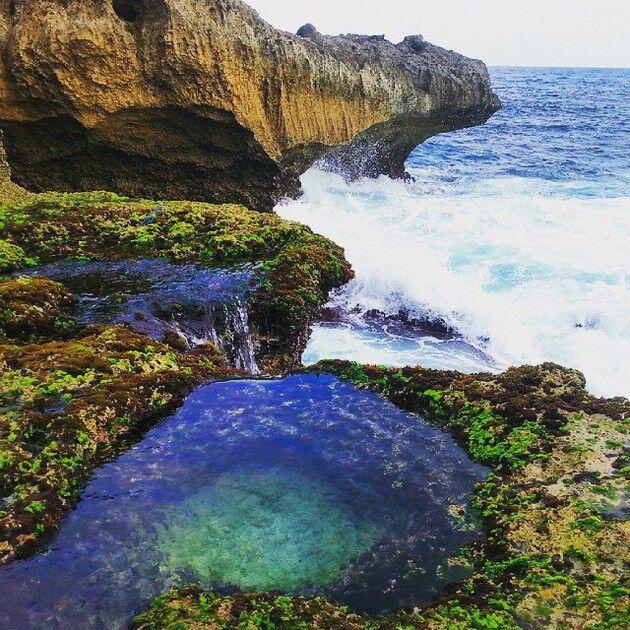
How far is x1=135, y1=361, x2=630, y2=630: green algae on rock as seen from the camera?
17.6 feet

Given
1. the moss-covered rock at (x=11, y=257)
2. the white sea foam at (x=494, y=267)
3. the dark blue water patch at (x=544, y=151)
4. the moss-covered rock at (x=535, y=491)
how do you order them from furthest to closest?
the dark blue water patch at (x=544, y=151) → the white sea foam at (x=494, y=267) → the moss-covered rock at (x=11, y=257) → the moss-covered rock at (x=535, y=491)

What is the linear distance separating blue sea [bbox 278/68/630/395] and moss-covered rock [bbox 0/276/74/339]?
6379mm

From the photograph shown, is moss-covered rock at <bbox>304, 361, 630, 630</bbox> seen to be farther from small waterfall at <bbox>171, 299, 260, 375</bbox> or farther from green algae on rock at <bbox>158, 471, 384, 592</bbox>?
small waterfall at <bbox>171, 299, 260, 375</bbox>

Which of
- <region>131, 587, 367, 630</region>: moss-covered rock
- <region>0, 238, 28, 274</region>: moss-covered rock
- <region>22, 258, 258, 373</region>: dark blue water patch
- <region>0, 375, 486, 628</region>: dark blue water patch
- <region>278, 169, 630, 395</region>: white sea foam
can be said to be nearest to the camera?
<region>131, 587, 367, 630</region>: moss-covered rock

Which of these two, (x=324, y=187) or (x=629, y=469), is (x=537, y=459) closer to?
(x=629, y=469)

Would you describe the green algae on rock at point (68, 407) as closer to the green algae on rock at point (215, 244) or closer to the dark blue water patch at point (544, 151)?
the green algae on rock at point (215, 244)

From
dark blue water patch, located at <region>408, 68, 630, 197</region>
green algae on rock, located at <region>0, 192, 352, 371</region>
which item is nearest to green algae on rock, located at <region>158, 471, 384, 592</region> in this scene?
green algae on rock, located at <region>0, 192, 352, 371</region>

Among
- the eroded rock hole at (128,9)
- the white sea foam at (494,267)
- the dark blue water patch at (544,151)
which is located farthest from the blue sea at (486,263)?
the eroded rock hole at (128,9)

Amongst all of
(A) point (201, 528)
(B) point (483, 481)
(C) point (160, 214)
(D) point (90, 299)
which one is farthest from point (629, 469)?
(C) point (160, 214)

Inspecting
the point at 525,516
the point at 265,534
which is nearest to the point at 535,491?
the point at 525,516

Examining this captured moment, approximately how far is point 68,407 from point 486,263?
1677 centimetres

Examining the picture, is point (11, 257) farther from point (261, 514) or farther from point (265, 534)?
point (265, 534)

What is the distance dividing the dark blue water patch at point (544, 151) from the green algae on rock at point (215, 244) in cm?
2295

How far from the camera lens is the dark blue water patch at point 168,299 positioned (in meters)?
10.5
